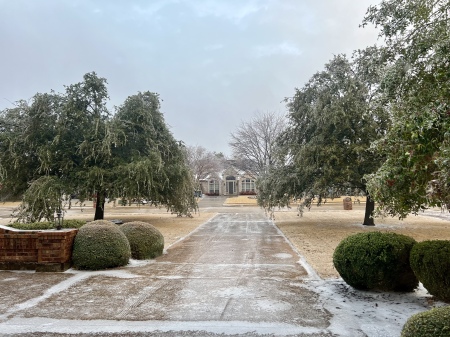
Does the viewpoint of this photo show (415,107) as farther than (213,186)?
No

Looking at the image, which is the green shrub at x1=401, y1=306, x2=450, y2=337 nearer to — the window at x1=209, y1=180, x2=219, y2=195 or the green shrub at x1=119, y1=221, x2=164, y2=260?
the green shrub at x1=119, y1=221, x2=164, y2=260

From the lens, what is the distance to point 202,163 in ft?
196

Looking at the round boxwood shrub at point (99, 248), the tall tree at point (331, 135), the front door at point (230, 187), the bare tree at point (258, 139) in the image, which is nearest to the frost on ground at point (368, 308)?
the round boxwood shrub at point (99, 248)

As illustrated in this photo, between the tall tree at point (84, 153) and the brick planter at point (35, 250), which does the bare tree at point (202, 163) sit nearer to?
the tall tree at point (84, 153)

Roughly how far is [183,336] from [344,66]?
1428 centimetres

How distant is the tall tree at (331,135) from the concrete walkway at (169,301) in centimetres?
742

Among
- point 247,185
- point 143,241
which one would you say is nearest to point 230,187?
point 247,185

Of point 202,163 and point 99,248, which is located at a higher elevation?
point 202,163

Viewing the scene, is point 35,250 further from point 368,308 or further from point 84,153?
point 84,153

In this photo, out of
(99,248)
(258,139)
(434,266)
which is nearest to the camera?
(434,266)

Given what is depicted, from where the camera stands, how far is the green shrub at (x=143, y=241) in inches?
319

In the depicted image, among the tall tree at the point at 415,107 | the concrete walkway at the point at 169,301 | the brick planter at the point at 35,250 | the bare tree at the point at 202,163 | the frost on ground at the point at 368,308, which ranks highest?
the bare tree at the point at 202,163

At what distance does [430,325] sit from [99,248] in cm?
586

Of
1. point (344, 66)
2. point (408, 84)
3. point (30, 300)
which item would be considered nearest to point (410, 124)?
point (408, 84)
